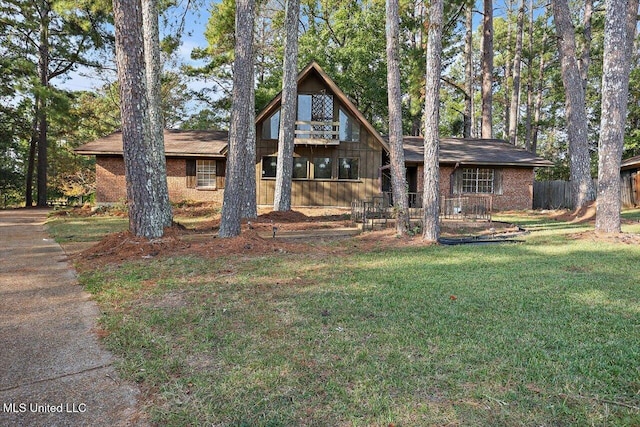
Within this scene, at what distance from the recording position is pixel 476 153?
1891cm

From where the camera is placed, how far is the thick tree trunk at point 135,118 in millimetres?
6816

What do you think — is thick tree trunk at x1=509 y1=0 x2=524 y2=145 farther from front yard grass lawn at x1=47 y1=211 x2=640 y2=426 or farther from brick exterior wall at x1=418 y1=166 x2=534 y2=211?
front yard grass lawn at x1=47 y1=211 x2=640 y2=426

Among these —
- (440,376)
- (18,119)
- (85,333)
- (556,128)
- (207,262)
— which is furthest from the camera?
(556,128)

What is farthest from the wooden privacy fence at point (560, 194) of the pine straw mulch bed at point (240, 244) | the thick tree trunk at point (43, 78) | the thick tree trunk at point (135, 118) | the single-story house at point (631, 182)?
the thick tree trunk at point (43, 78)

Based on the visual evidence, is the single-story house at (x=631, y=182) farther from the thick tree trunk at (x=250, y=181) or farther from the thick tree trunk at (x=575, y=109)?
the thick tree trunk at (x=250, y=181)

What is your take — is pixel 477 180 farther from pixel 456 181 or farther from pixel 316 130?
pixel 316 130

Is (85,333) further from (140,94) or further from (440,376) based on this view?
(140,94)

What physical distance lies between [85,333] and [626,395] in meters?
4.29

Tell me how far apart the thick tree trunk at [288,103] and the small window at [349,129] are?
14.1 feet

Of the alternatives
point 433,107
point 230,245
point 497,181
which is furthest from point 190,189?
point 497,181

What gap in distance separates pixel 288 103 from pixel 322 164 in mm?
4582

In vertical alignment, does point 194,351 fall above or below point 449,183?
below

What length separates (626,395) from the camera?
2.32m

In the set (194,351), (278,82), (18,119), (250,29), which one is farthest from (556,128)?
(18,119)
